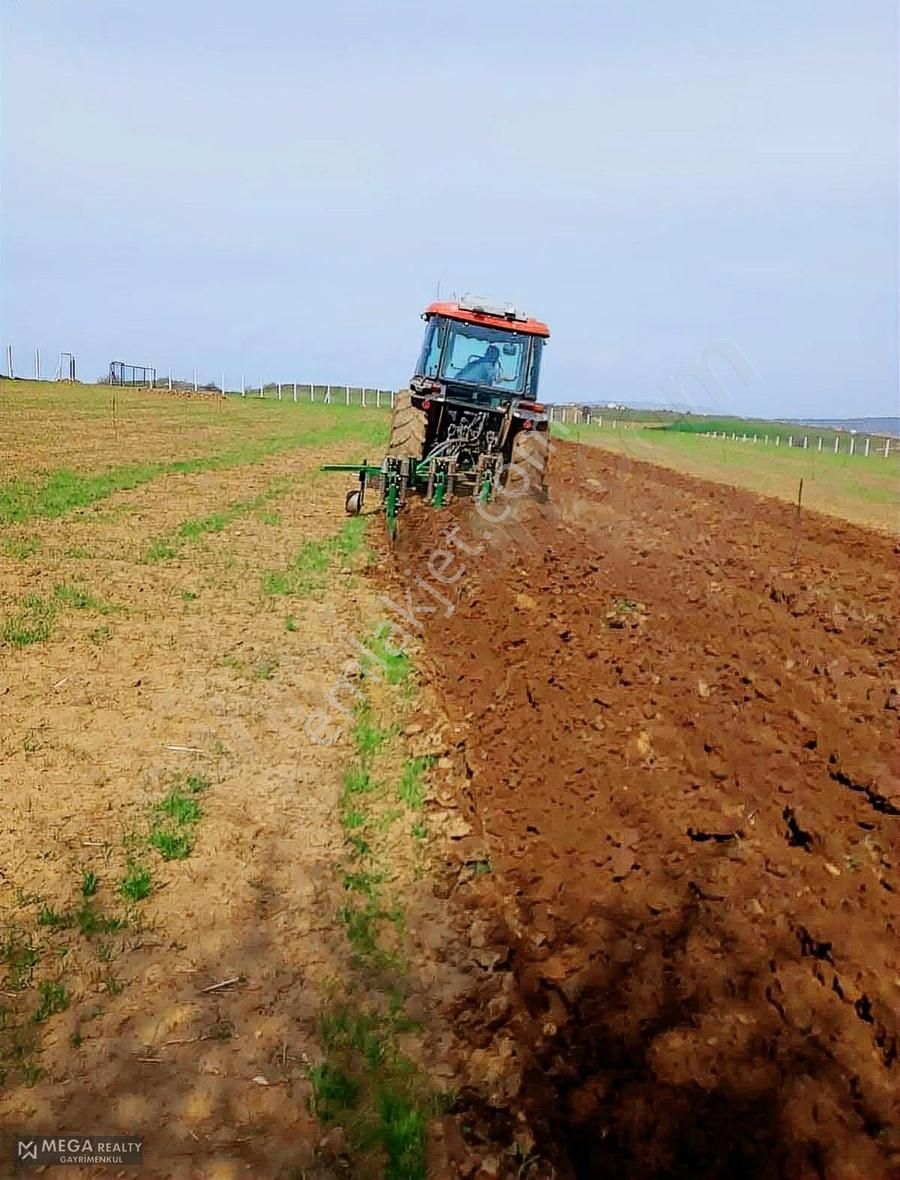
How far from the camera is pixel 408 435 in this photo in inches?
416

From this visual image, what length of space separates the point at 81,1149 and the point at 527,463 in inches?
350

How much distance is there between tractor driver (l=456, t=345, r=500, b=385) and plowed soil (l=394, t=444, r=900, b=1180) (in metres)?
4.97

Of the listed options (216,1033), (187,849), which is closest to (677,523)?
(187,849)

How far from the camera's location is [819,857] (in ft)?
11.1

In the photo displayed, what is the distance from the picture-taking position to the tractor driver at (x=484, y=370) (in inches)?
453

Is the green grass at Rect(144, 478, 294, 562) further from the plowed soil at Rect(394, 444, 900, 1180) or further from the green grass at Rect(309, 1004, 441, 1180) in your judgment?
the green grass at Rect(309, 1004, 441, 1180)

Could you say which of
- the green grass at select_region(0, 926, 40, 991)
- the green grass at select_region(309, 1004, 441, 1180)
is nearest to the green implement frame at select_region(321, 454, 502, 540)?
the green grass at select_region(0, 926, 40, 991)

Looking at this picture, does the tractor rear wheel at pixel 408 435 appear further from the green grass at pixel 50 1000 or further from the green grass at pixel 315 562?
the green grass at pixel 50 1000

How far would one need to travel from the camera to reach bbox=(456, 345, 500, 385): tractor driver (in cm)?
1150

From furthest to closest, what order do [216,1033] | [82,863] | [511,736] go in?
[511,736] < [82,863] < [216,1033]

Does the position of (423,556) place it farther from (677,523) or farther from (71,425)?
(71,425)

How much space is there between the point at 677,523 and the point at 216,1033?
389 inches

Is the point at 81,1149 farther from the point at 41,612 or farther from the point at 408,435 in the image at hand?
the point at 408,435

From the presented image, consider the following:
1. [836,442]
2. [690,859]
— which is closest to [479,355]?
[690,859]
